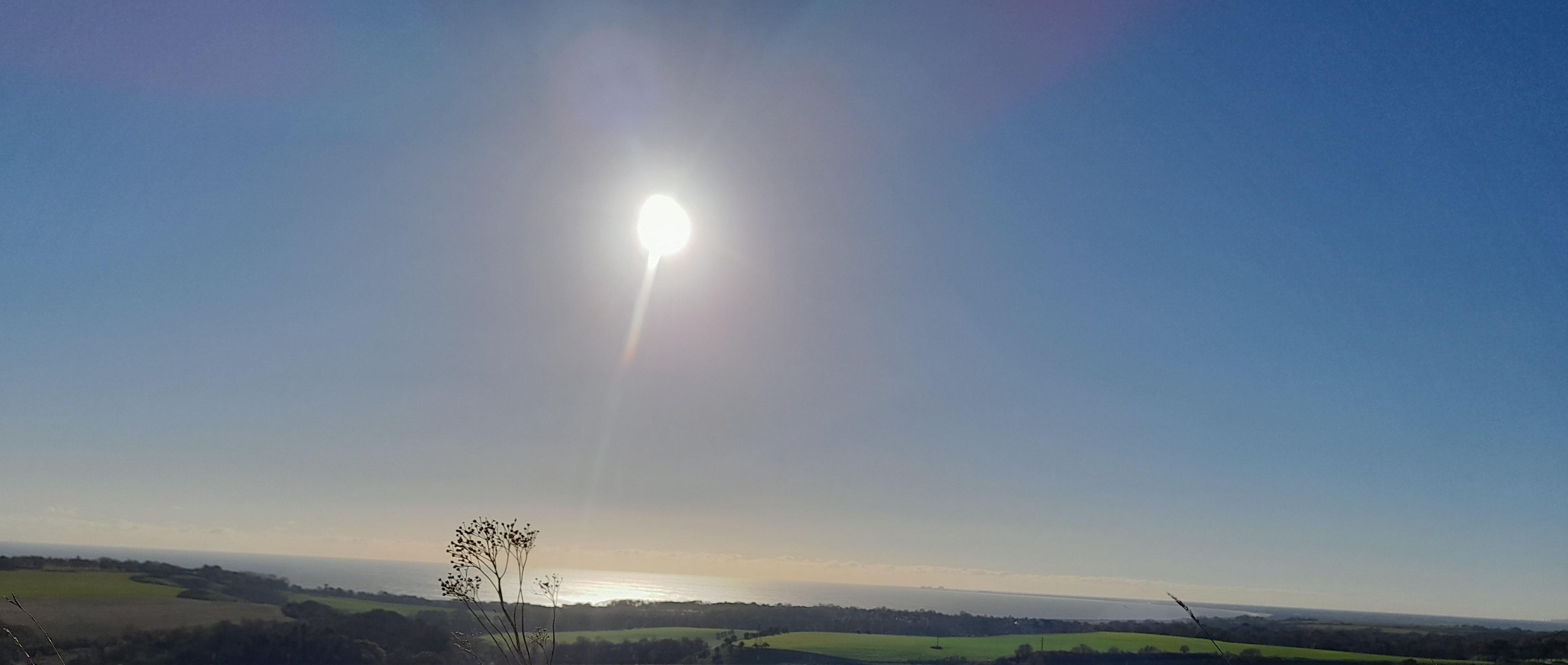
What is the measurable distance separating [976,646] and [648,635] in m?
19.8

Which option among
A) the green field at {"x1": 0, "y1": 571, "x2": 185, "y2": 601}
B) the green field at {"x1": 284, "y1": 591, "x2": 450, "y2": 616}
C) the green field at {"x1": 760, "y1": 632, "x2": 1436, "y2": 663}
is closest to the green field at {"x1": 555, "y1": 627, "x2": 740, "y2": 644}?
the green field at {"x1": 760, "y1": 632, "x2": 1436, "y2": 663}

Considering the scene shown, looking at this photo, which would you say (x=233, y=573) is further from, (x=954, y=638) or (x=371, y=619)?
(x=954, y=638)

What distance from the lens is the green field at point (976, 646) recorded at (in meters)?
40.9

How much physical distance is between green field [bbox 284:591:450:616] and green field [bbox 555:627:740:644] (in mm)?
7491

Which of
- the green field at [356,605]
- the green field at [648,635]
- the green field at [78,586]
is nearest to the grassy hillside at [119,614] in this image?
the green field at [78,586]

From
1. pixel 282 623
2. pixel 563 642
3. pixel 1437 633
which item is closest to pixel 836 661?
pixel 563 642

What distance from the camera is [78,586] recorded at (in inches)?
1120

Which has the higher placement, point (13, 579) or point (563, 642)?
point (13, 579)

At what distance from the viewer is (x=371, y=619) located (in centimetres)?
3447

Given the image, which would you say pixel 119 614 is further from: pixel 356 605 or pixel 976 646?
pixel 976 646

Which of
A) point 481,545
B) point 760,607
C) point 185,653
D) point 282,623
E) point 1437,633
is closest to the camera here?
point 481,545

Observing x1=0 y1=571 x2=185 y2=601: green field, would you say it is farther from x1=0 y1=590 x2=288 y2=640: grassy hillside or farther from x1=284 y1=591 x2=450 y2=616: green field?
x1=284 y1=591 x2=450 y2=616: green field

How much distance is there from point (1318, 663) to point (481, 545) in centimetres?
4868

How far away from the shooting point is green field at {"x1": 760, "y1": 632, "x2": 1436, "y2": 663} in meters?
40.9
